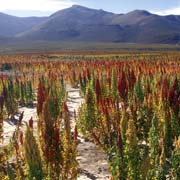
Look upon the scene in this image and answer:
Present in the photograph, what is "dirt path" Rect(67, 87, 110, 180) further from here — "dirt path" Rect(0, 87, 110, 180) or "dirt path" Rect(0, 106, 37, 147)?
"dirt path" Rect(0, 106, 37, 147)

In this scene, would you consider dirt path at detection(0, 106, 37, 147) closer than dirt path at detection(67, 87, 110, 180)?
No

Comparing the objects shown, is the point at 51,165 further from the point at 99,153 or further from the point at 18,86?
the point at 18,86

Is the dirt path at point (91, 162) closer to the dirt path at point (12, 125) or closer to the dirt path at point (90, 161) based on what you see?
the dirt path at point (90, 161)

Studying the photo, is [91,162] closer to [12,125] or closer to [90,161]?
[90,161]

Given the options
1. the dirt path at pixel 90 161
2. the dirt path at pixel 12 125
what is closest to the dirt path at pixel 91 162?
the dirt path at pixel 90 161

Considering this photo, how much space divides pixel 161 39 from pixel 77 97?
6241 inches

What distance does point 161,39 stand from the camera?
174125 mm

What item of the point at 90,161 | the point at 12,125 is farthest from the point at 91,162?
the point at 12,125

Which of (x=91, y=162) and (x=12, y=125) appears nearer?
(x=91, y=162)

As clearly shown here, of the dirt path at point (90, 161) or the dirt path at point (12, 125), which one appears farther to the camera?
the dirt path at point (12, 125)

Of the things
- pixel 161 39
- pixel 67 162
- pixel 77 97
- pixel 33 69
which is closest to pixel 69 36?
pixel 161 39

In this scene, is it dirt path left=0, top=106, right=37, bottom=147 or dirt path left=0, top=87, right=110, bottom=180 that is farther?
dirt path left=0, top=106, right=37, bottom=147

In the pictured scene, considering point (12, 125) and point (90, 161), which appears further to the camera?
point (12, 125)

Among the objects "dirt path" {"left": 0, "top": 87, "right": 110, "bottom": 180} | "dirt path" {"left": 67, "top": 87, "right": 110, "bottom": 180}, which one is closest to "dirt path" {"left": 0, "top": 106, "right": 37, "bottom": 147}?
"dirt path" {"left": 0, "top": 87, "right": 110, "bottom": 180}
